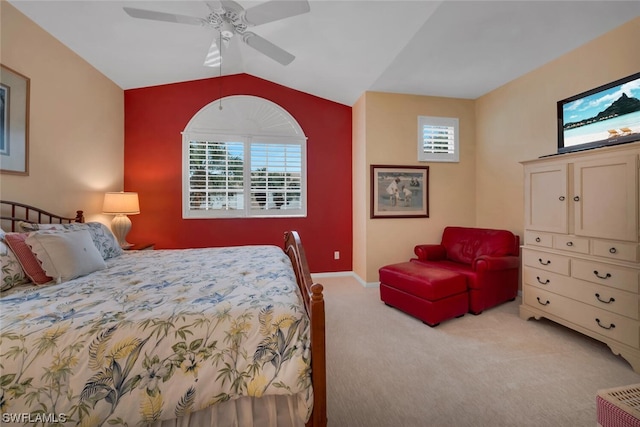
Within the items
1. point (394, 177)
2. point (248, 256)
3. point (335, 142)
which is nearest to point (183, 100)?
point (335, 142)

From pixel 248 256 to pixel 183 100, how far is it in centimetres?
311

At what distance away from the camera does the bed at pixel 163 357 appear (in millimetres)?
981

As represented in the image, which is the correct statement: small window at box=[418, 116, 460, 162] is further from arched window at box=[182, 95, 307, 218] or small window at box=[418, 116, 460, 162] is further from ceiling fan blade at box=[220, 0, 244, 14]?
ceiling fan blade at box=[220, 0, 244, 14]

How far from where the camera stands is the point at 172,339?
3.61 feet

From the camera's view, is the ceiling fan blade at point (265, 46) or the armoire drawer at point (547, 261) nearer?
the ceiling fan blade at point (265, 46)

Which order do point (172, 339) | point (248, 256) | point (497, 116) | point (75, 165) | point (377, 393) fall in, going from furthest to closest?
1. point (497, 116)
2. point (75, 165)
3. point (248, 256)
4. point (377, 393)
5. point (172, 339)

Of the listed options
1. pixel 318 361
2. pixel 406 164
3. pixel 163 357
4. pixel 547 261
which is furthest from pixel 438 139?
pixel 163 357

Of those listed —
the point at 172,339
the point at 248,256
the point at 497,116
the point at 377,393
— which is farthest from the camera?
the point at 497,116

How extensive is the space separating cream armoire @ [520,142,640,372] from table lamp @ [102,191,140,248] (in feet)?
15.5

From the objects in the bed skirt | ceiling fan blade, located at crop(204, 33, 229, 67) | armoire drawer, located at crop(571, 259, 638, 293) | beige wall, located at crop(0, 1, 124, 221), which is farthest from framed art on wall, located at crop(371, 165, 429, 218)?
beige wall, located at crop(0, 1, 124, 221)

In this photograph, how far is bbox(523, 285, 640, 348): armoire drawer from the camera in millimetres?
1980

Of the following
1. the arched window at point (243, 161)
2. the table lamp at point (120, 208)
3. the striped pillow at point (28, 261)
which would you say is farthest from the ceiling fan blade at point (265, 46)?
the table lamp at point (120, 208)

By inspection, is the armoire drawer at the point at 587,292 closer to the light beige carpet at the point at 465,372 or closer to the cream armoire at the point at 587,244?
the cream armoire at the point at 587,244

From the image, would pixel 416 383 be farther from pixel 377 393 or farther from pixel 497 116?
pixel 497 116
